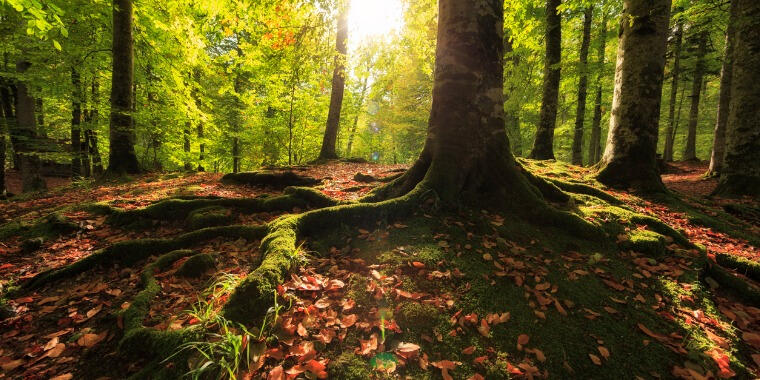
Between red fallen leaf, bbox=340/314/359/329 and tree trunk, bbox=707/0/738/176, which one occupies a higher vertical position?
tree trunk, bbox=707/0/738/176

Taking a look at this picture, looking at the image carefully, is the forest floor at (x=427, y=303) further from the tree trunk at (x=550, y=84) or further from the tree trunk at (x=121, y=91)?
the tree trunk at (x=550, y=84)

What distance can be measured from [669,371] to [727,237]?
361 centimetres

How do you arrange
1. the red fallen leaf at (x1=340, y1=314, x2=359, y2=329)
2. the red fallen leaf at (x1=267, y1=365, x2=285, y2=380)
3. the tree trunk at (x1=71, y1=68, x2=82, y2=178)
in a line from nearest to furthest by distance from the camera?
the red fallen leaf at (x1=267, y1=365, x2=285, y2=380) < the red fallen leaf at (x1=340, y1=314, x2=359, y2=329) < the tree trunk at (x1=71, y1=68, x2=82, y2=178)

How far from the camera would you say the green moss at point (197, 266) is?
9.85 ft

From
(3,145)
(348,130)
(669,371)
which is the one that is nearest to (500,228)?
(669,371)

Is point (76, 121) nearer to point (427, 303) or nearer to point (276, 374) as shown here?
point (276, 374)

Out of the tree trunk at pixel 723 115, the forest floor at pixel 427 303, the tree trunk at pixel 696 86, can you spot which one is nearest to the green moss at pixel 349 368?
the forest floor at pixel 427 303

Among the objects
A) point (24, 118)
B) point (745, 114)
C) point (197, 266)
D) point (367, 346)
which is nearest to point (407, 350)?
point (367, 346)

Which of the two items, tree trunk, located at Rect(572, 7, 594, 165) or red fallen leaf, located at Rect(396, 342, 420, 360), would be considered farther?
tree trunk, located at Rect(572, 7, 594, 165)

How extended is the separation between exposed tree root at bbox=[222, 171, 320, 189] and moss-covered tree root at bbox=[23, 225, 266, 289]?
2.66m

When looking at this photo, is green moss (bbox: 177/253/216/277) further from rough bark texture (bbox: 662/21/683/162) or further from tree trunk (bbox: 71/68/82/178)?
rough bark texture (bbox: 662/21/683/162)

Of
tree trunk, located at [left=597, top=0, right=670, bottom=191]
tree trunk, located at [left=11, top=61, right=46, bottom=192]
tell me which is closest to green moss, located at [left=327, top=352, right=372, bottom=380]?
Answer: tree trunk, located at [left=597, top=0, right=670, bottom=191]

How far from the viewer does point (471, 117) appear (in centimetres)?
391

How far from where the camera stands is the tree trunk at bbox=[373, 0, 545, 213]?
12.6 feet
